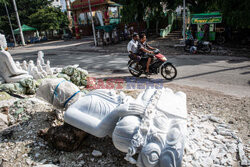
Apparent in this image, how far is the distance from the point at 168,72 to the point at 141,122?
453cm

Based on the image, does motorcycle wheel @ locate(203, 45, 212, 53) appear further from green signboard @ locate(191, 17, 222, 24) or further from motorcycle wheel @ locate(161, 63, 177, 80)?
motorcycle wheel @ locate(161, 63, 177, 80)

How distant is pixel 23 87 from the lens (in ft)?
18.6

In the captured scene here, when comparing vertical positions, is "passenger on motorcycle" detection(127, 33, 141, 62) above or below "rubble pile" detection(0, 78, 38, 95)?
above

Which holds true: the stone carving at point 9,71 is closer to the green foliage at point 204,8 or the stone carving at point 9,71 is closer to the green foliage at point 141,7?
the green foliage at point 204,8

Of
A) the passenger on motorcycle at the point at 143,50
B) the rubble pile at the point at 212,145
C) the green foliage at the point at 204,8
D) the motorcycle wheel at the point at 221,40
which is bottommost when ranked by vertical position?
the rubble pile at the point at 212,145

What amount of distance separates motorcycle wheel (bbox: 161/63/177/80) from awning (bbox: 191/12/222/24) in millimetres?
8695

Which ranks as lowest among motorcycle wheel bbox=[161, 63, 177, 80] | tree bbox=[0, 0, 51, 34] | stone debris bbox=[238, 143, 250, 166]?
stone debris bbox=[238, 143, 250, 166]

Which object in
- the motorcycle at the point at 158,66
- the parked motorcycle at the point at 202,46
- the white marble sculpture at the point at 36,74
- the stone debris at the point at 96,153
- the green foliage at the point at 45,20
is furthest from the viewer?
the green foliage at the point at 45,20

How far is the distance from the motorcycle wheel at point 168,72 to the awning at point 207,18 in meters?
8.69

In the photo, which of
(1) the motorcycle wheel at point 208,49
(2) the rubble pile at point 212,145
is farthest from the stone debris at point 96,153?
(1) the motorcycle wheel at point 208,49

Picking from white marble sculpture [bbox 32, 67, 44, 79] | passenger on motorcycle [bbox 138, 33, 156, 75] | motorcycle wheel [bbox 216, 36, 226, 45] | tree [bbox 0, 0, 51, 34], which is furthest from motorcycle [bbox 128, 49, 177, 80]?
tree [bbox 0, 0, 51, 34]

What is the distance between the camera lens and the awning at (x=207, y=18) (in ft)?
42.1

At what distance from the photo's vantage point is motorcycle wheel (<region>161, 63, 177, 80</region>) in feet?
21.6

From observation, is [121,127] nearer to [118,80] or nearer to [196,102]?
[196,102]
